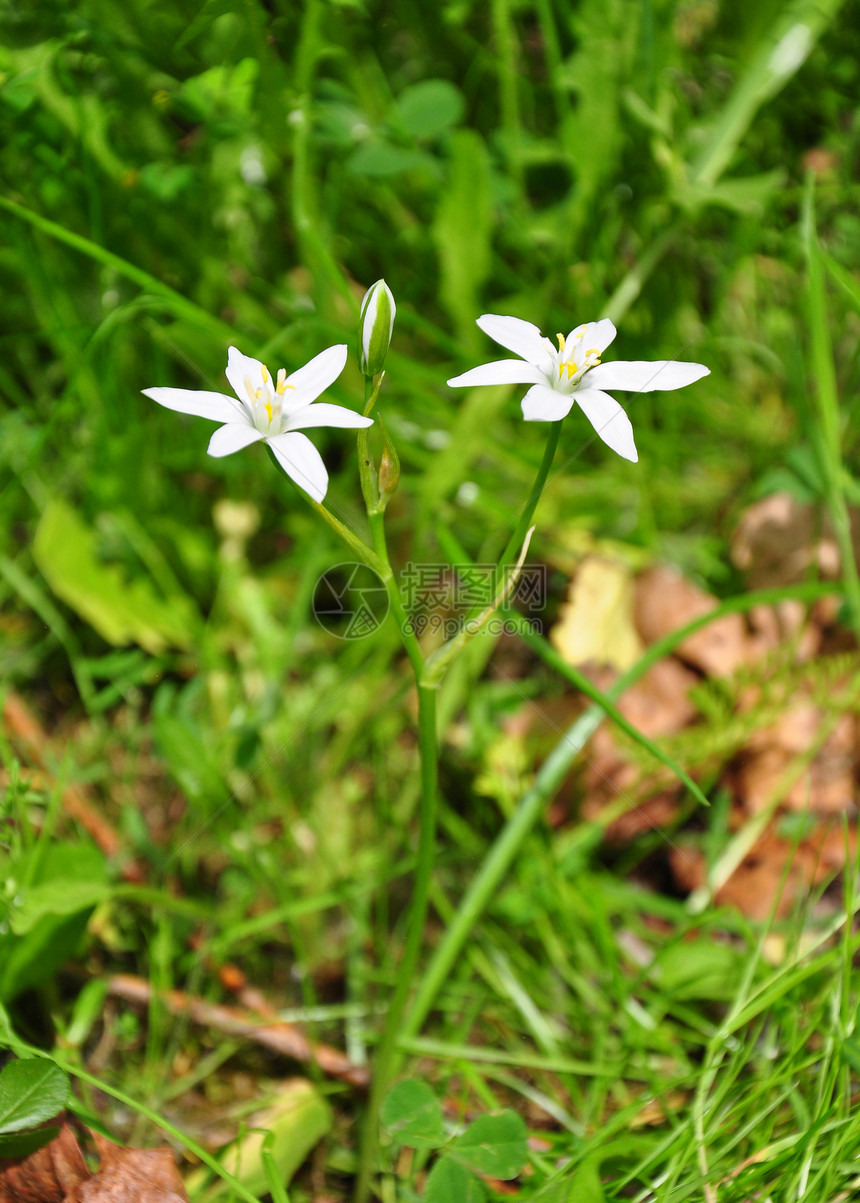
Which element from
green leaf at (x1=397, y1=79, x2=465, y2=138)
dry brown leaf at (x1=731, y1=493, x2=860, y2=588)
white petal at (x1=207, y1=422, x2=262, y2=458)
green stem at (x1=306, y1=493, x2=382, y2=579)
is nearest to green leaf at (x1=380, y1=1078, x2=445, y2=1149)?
green stem at (x1=306, y1=493, x2=382, y2=579)

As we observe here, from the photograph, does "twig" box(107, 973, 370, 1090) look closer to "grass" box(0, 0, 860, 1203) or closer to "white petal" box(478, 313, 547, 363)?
"grass" box(0, 0, 860, 1203)

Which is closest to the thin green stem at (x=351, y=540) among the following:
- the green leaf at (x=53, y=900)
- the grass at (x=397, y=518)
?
the grass at (x=397, y=518)

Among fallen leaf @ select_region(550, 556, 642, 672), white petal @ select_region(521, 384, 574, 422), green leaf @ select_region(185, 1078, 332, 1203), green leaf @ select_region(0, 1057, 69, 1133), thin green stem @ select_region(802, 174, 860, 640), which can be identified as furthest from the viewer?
fallen leaf @ select_region(550, 556, 642, 672)

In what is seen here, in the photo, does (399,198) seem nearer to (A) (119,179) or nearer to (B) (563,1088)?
(A) (119,179)

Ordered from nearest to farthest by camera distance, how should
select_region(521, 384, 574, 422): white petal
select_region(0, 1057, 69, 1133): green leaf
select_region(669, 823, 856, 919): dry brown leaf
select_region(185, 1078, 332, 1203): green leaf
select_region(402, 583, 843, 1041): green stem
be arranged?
select_region(521, 384, 574, 422): white petal, select_region(0, 1057, 69, 1133): green leaf, select_region(185, 1078, 332, 1203): green leaf, select_region(402, 583, 843, 1041): green stem, select_region(669, 823, 856, 919): dry brown leaf

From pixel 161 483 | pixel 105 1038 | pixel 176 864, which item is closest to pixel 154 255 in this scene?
pixel 161 483

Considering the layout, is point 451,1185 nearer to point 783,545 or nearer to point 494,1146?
point 494,1146

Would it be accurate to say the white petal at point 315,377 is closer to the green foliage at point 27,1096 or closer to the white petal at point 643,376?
the white petal at point 643,376
